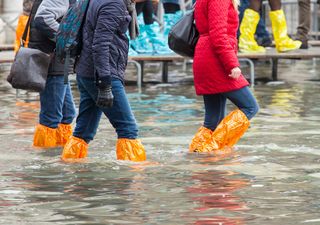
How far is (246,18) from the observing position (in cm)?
1970

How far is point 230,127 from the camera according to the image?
36.5 feet

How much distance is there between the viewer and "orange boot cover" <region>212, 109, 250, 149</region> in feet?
36.5

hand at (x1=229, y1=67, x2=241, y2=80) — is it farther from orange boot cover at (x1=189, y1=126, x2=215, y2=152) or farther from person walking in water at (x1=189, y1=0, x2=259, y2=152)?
orange boot cover at (x1=189, y1=126, x2=215, y2=152)

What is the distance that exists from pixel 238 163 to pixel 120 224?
2.85 metres

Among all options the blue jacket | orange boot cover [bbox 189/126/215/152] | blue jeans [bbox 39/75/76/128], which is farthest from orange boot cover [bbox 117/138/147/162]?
blue jeans [bbox 39/75/76/128]

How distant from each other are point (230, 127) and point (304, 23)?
9919mm

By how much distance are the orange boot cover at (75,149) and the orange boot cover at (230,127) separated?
126cm

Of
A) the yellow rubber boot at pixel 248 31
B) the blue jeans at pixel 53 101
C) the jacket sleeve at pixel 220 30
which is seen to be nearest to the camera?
the jacket sleeve at pixel 220 30

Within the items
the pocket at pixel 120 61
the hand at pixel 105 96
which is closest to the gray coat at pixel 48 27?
the pocket at pixel 120 61

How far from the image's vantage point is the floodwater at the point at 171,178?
828 centimetres

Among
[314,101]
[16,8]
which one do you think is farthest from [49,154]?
[16,8]

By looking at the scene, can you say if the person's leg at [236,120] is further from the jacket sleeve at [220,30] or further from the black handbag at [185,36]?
the black handbag at [185,36]

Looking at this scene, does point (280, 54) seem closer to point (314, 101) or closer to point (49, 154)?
point (314, 101)

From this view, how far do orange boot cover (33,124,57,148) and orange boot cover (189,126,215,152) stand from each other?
132cm
